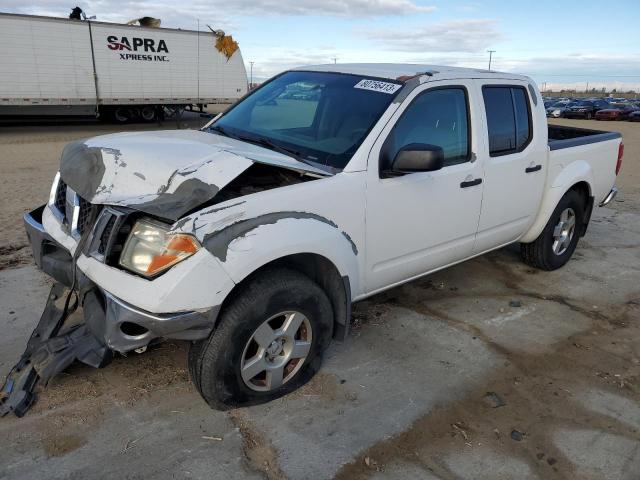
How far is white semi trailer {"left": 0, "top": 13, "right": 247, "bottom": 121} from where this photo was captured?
1670 cm

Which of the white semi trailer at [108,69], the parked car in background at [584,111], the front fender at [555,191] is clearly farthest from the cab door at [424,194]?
the parked car in background at [584,111]

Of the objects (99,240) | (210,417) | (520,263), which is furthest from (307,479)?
(520,263)

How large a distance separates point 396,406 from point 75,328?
6.39 ft

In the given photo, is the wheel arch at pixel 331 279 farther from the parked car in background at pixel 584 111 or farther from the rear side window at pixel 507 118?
the parked car in background at pixel 584 111

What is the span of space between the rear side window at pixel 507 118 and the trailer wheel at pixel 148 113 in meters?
19.2

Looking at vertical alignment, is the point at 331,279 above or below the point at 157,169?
below

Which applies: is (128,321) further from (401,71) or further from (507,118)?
(507,118)

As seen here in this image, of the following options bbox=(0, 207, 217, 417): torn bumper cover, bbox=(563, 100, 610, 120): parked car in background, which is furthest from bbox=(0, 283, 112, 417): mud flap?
bbox=(563, 100, 610, 120): parked car in background

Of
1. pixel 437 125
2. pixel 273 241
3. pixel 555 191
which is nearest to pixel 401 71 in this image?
pixel 437 125

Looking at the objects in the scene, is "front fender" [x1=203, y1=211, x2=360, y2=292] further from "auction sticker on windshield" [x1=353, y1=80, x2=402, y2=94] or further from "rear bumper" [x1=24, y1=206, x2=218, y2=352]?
"auction sticker on windshield" [x1=353, y1=80, x2=402, y2=94]

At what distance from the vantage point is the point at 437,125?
11.9 feet

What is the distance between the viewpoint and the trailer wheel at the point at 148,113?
2108cm

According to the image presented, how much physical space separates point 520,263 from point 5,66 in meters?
17.2

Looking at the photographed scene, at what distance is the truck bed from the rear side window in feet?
1.59
